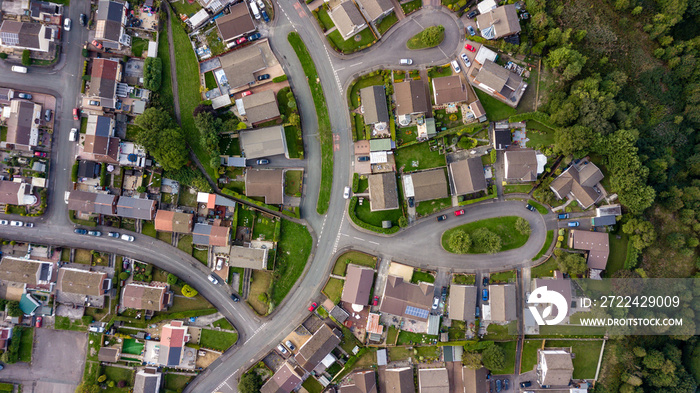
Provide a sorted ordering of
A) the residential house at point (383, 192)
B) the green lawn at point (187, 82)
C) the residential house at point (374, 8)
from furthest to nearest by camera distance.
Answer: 1. the green lawn at point (187, 82)
2. the residential house at point (383, 192)
3. the residential house at point (374, 8)

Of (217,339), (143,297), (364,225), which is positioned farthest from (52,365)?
(364,225)

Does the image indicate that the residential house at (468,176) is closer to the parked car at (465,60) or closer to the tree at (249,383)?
the parked car at (465,60)

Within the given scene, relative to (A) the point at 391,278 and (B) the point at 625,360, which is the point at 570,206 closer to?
(B) the point at 625,360

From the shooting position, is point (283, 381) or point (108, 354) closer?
point (283, 381)

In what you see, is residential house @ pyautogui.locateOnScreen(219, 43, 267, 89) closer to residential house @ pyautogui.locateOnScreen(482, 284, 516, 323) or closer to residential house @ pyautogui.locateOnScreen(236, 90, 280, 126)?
residential house @ pyautogui.locateOnScreen(236, 90, 280, 126)

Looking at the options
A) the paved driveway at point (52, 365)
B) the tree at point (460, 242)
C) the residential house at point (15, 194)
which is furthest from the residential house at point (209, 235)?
the tree at point (460, 242)

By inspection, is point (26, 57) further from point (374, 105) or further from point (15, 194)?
point (374, 105)
